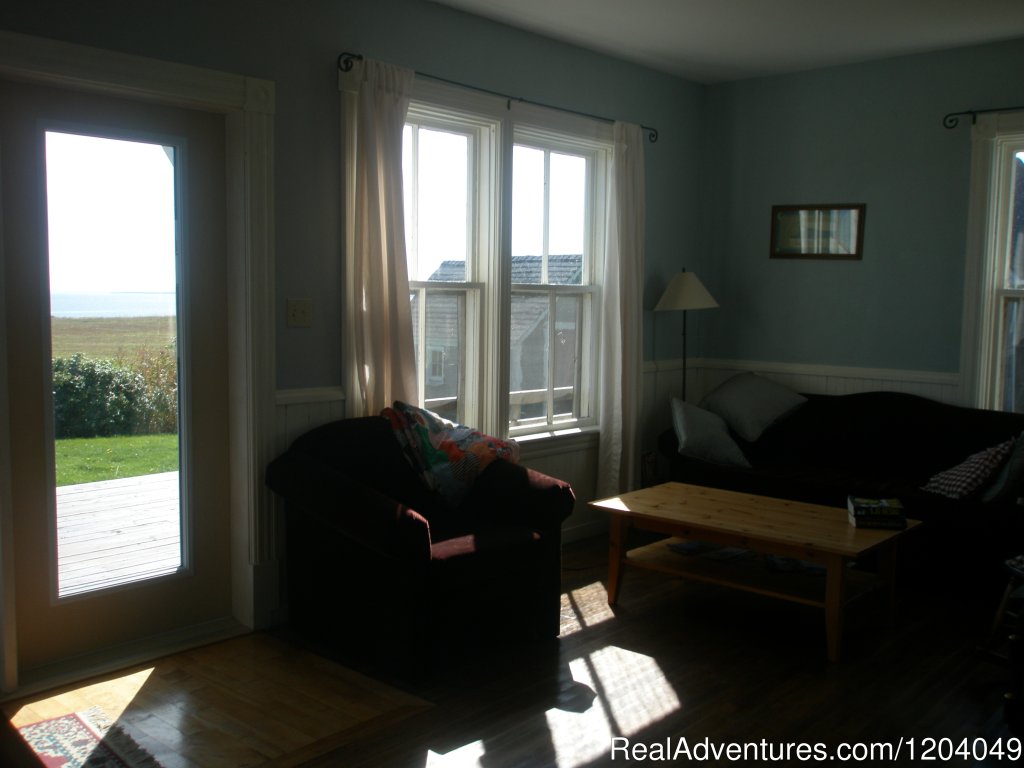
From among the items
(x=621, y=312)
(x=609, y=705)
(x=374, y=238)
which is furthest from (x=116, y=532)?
(x=621, y=312)

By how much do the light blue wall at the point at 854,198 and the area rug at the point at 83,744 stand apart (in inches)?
167

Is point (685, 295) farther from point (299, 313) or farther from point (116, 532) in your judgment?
point (116, 532)

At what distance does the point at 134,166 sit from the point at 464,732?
2.30m

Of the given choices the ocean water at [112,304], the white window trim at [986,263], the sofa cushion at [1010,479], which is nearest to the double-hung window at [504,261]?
the ocean water at [112,304]

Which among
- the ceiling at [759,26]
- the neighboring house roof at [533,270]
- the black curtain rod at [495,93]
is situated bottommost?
the neighboring house roof at [533,270]

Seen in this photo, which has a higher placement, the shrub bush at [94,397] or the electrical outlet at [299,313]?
the electrical outlet at [299,313]

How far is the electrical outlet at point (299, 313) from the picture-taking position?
3.67m

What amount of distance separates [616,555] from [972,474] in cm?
173

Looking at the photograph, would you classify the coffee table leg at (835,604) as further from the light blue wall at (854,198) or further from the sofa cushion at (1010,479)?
the light blue wall at (854,198)

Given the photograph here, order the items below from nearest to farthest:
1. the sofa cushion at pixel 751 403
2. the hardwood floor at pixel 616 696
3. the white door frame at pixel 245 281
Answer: the hardwood floor at pixel 616 696 < the white door frame at pixel 245 281 < the sofa cushion at pixel 751 403

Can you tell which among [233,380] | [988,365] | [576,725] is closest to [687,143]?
[988,365]

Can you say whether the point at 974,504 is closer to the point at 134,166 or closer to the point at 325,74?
the point at 325,74

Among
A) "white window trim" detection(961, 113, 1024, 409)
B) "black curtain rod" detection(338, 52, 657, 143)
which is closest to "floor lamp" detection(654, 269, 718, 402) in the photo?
"black curtain rod" detection(338, 52, 657, 143)

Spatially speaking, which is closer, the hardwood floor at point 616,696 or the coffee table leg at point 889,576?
the hardwood floor at point 616,696
